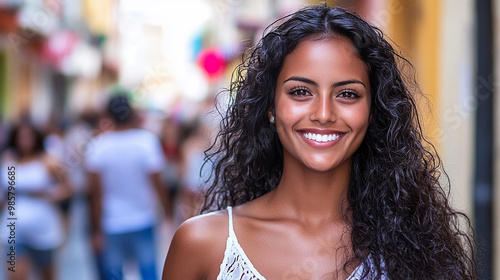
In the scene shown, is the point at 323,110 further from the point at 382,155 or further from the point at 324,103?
the point at 382,155

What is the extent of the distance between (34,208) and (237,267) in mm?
2904

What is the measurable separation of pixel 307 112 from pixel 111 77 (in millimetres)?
15847

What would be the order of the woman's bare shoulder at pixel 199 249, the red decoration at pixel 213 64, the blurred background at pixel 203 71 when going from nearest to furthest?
the woman's bare shoulder at pixel 199 249
the blurred background at pixel 203 71
the red decoration at pixel 213 64

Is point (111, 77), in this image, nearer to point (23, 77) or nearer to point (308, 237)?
point (23, 77)

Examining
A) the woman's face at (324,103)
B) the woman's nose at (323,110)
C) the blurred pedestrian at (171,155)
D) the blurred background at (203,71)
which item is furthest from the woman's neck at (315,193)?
the blurred pedestrian at (171,155)

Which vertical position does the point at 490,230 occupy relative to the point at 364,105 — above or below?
below

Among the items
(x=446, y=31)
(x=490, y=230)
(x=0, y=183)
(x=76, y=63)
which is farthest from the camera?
(x=76, y=63)

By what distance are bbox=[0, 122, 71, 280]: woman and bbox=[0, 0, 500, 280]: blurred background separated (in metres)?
0.22

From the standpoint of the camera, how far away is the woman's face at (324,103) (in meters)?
1.83

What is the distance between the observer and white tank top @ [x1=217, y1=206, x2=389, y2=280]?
1860mm

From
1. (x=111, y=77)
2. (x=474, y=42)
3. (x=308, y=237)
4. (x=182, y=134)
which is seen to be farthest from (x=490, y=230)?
(x=111, y=77)

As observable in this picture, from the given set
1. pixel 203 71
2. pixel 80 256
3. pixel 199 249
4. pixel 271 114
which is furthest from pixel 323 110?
pixel 203 71

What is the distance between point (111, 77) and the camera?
17078 mm

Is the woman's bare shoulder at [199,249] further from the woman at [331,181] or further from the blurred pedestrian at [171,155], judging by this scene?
the blurred pedestrian at [171,155]
